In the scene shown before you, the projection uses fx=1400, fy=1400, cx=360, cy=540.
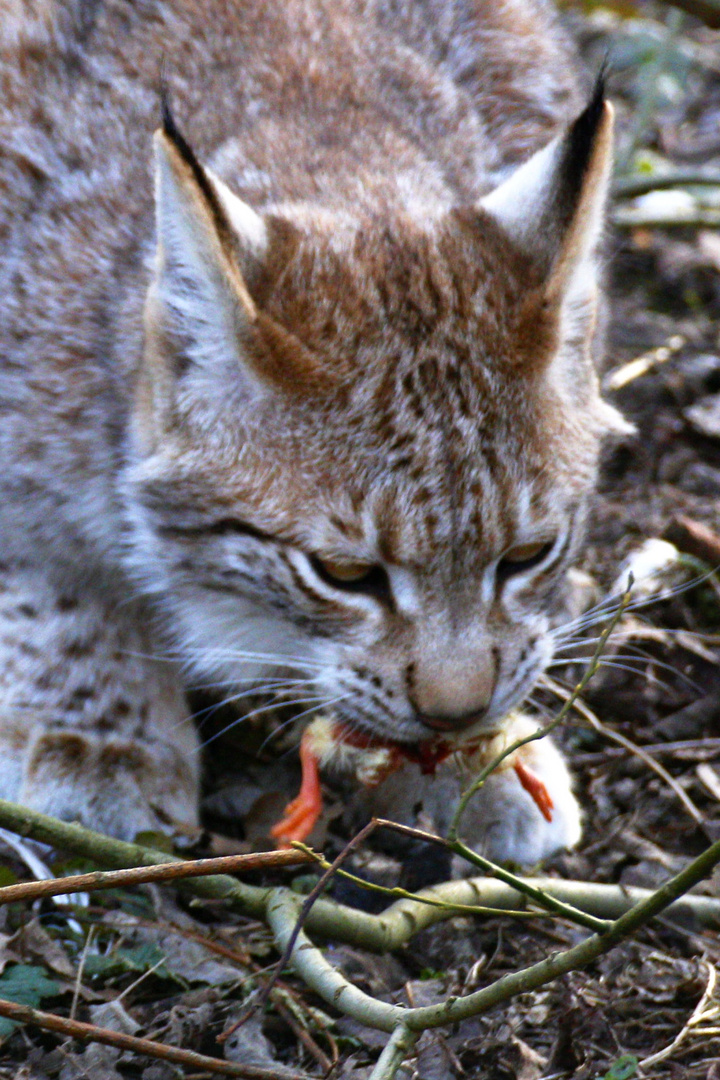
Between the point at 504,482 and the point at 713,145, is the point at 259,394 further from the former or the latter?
the point at 713,145

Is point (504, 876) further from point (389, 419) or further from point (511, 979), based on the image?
point (389, 419)

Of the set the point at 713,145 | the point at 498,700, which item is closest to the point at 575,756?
the point at 498,700

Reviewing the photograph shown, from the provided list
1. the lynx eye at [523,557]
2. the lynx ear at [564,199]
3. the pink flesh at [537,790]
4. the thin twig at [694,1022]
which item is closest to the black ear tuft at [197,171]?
the lynx ear at [564,199]

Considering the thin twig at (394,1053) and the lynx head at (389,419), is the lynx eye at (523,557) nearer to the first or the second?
the lynx head at (389,419)

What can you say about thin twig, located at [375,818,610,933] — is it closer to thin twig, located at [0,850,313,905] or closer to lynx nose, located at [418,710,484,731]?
thin twig, located at [0,850,313,905]

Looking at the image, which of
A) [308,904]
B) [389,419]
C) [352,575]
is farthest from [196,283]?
[308,904]

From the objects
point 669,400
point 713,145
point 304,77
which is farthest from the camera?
point 713,145
